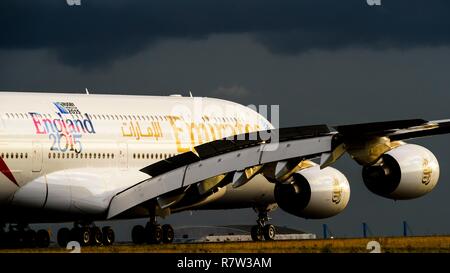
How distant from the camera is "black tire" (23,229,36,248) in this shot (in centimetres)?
3444

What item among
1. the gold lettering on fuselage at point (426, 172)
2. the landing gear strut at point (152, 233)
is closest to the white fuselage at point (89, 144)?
the landing gear strut at point (152, 233)

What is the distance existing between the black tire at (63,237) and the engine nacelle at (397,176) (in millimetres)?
10944

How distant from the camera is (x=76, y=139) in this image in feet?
106

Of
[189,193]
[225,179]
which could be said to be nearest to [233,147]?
[225,179]

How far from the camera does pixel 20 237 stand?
34469 millimetres

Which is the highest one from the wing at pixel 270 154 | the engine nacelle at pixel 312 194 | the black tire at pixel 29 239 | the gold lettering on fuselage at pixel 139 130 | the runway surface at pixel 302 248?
the gold lettering on fuselage at pixel 139 130

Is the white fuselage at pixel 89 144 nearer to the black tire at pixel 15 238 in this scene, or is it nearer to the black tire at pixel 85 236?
the black tire at pixel 85 236

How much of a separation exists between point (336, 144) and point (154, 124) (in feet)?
33.1

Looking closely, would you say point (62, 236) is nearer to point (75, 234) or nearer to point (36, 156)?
point (75, 234)

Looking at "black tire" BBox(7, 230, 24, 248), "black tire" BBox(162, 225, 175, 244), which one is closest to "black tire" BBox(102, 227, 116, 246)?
"black tire" BBox(162, 225, 175, 244)

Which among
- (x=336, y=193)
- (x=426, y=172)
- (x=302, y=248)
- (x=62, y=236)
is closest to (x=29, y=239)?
(x=62, y=236)

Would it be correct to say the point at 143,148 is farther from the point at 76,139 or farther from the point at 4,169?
the point at 4,169

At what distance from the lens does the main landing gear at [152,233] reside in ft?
111
